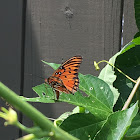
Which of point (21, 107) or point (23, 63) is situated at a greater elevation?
point (21, 107)

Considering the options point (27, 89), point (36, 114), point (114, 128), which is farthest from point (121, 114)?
point (27, 89)

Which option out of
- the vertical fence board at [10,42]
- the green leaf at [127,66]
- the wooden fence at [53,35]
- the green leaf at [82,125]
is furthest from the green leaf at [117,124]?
the vertical fence board at [10,42]

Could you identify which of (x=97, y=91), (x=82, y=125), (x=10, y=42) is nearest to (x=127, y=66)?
(x=97, y=91)

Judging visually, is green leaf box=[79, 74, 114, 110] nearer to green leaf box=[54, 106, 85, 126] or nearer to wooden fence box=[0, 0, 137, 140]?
green leaf box=[54, 106, 85, 126]

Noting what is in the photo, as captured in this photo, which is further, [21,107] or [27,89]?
[27,89]

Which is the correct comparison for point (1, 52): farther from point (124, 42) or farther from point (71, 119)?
point (71, 119)

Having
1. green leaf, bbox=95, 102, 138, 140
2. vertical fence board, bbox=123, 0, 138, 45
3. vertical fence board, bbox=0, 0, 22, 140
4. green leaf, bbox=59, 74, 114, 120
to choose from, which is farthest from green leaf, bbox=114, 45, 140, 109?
vertical fence board, bbox=0, 0, 22, 140
